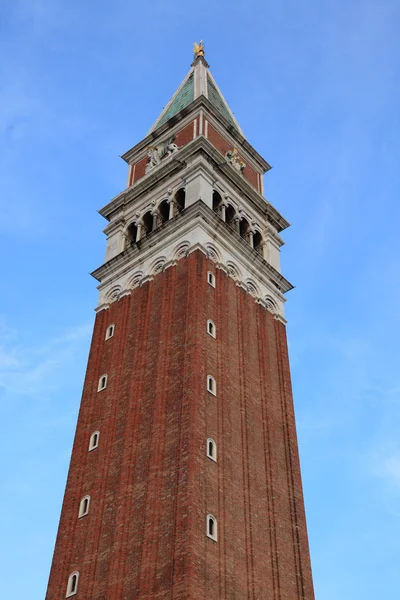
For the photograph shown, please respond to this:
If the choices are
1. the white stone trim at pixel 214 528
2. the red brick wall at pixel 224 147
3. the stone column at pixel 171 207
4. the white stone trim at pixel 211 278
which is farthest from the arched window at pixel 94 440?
the red brick wall at pixel 224 147

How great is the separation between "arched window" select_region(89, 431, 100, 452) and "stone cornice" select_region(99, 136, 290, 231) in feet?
59.8

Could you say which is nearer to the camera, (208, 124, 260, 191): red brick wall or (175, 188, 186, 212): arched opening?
(175, 188, 186, 212): arched opening

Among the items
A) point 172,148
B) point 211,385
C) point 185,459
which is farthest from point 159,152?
point 185,459

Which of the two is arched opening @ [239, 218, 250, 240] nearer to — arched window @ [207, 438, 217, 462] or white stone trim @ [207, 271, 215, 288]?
white stone trim @ [207, 271, 215, 288]

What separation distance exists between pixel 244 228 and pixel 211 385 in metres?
16.3

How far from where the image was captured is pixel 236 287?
4466 cm

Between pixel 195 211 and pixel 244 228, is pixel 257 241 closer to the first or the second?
pixel 244 228

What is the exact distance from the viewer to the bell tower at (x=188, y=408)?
1249 inches

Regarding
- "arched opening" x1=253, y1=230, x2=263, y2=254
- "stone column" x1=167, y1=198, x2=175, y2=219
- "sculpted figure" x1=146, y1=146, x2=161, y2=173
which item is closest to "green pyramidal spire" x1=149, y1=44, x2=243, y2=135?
"sculpted figure" x1=146, y1=146, x2=161, y2=173

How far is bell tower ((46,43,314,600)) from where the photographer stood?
104ft

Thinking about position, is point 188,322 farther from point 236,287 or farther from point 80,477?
point 80,477

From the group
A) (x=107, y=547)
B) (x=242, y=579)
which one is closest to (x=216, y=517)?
(x=242, y=579)

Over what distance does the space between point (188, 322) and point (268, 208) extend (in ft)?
55.3

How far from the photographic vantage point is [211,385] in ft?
121
